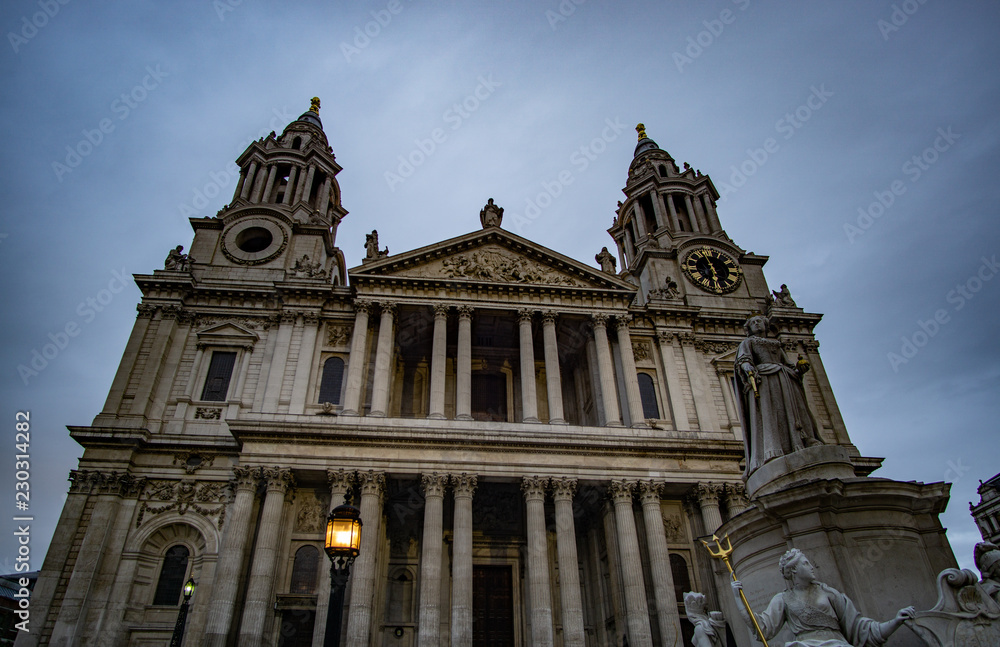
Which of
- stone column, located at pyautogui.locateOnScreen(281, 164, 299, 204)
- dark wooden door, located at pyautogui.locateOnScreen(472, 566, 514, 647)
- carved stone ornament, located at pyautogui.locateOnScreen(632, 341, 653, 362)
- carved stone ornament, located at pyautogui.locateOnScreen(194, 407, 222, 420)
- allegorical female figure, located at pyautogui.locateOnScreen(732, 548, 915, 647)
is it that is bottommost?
allegorical female figure, located at pyautogui.locateOnScreen(732, 548, 915, 647)

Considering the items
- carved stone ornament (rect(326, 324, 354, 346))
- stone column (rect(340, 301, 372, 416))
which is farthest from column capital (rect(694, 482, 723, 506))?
carved stone ornament (rect(326, 324, 354, 346))

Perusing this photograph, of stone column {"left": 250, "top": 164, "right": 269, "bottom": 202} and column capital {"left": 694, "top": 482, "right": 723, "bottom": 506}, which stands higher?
stone column {"left": 250, "top": 164, "right": 269, "bottom": 202}

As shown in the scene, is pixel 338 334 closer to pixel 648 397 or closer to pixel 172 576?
pixel 172 576

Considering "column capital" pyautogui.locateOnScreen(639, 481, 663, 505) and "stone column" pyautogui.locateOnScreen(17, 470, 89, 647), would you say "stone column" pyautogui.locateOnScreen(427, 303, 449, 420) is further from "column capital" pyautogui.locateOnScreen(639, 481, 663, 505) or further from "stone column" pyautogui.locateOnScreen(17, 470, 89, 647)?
"stone column" pyautogui.locateOnScreen(17, 470, 89, 647)

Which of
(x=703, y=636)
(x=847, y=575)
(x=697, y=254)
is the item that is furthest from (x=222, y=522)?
(x=697, y=254)

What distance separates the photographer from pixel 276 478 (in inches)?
794

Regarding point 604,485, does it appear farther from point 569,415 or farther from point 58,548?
point 58,548

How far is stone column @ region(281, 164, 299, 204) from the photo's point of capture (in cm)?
3275

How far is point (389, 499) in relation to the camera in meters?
22.6

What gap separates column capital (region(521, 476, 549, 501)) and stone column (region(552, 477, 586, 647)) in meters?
0.39

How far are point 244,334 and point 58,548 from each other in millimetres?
9767

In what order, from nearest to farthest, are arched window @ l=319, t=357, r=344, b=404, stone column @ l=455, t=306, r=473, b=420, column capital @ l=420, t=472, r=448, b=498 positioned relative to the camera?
column capital @ l=420, t=472, r=448, b=498, stone column @ l=455, t=306, r=473, b=420, arched window @ l=319, t=357, r=344, b=404

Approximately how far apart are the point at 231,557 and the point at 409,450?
643 centimetres

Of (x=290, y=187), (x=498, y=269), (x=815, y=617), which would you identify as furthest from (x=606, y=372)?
(x=290, y=187)
